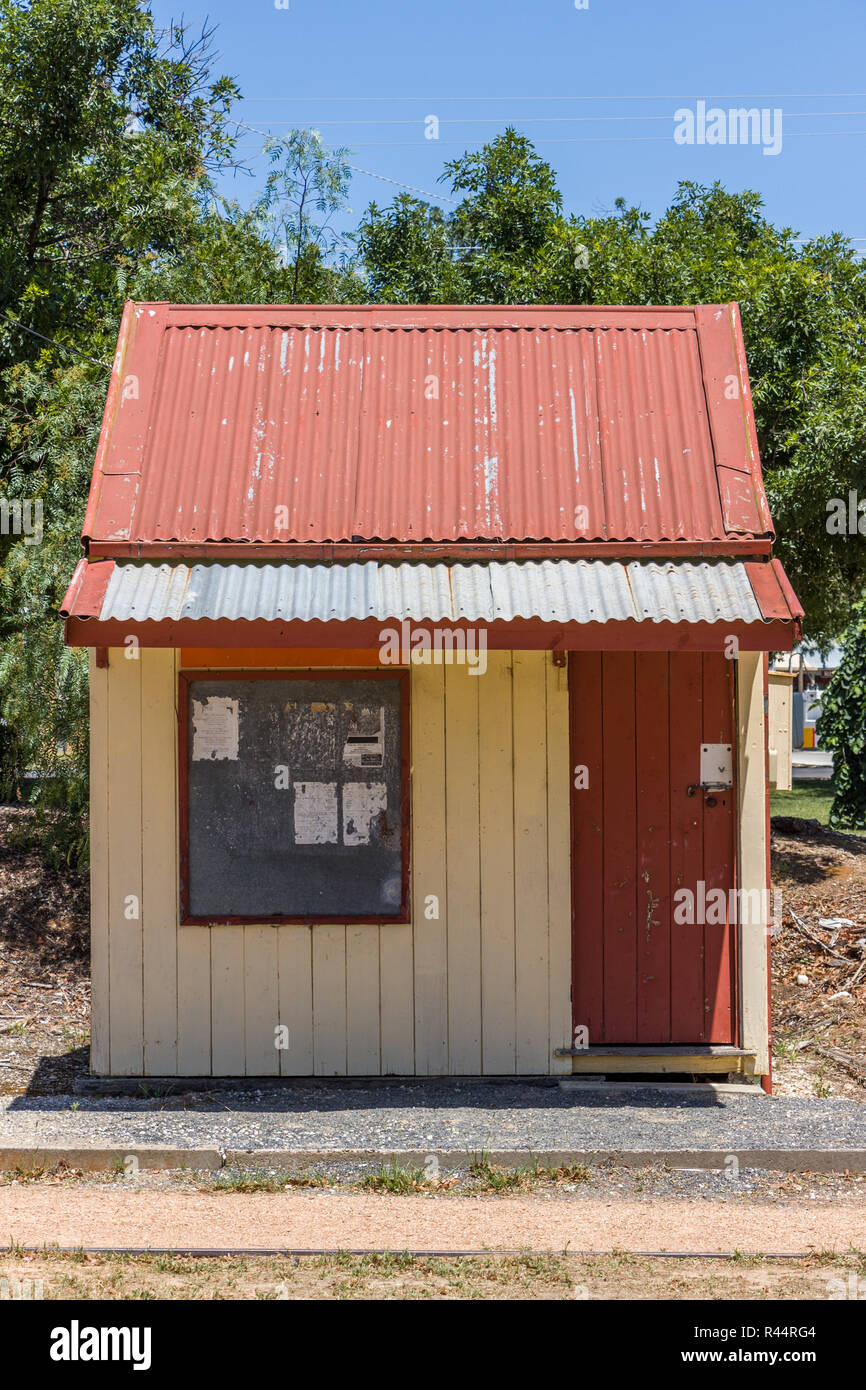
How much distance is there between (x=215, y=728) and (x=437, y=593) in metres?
1.57

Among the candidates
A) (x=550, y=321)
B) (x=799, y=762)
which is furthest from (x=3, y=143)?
(x=799, y=762)

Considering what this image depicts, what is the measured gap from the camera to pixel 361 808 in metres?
8.01

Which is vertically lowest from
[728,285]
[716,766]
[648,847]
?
[648,847]

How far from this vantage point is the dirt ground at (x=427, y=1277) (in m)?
5.02

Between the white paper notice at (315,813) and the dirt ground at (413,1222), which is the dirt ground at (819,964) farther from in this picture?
the white paper notice at (315,813)

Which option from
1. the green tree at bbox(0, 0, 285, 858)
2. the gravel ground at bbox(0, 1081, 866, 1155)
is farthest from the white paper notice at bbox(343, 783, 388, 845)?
the green tree at bbox(0, 0, 285, 858)

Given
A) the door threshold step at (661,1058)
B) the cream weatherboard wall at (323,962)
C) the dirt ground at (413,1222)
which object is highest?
the cream weatherboard wall at (323,962)

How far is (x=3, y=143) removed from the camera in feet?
56.8

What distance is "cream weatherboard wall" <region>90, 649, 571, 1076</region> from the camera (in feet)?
26.0

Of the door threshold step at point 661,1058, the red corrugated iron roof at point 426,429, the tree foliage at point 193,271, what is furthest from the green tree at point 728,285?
the door threshold step at point 661,1058

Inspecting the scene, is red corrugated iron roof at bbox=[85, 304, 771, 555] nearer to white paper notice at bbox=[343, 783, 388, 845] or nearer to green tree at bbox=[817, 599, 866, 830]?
white paper notice at bbox=[343, 783, 388, 845]

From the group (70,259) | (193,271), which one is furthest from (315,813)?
(70,259)

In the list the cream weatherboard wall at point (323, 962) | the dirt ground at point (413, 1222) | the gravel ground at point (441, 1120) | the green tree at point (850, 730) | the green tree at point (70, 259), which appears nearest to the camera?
the dirt ground at point (413, 1222)

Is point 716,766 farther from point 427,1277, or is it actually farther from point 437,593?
point 427,1277
